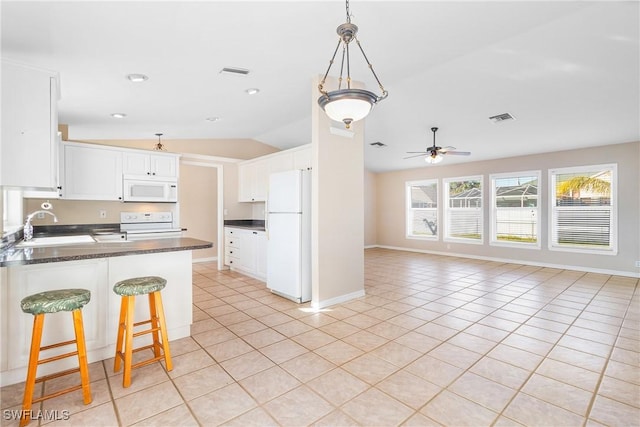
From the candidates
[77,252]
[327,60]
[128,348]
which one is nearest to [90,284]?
[77,252]

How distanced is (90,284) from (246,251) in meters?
3.23

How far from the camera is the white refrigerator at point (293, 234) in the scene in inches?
153

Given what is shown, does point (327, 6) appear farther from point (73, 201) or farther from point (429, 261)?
point (429, 261)

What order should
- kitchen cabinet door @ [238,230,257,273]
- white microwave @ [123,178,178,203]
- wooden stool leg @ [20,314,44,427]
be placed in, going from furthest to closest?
1. kitchen cabinet door @ [238,230,257,273]
2. white microwave @ [123,178,178,203]
3. wooden stool leg @ [20,314,44,427]

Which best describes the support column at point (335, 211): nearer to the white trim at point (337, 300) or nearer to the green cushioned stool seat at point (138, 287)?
the white trim at point (337, 300)

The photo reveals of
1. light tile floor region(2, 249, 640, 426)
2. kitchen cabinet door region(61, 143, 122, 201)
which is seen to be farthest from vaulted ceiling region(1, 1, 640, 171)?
light tile floor region(2, 249, 640, 426)

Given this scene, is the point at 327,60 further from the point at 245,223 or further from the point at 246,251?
the point at 245,223

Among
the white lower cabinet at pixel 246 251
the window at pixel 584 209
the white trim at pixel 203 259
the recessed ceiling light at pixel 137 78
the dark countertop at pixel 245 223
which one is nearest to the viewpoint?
the recessed ceiling light at pixel 137 78

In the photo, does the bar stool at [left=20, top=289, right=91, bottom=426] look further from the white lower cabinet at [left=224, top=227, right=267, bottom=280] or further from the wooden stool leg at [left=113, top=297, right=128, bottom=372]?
the white lower cabinet at [left=224, top=227, right=267, bottom=280]

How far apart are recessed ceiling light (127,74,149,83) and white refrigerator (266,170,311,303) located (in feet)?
6.11

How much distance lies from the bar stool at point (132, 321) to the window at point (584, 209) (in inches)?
278

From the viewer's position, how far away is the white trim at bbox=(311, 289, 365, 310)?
145 inches

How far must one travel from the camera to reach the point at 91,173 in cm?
461

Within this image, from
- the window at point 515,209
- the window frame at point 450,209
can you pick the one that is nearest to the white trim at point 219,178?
the window frame at point 450,209
